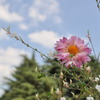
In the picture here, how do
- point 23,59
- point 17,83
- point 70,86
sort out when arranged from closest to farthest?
point 70,86, point 17,83, point 23,59

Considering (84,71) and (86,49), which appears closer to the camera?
(86,49)

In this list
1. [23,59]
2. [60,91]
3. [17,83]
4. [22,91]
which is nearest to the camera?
[60,91]

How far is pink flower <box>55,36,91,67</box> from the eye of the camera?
1940 mm

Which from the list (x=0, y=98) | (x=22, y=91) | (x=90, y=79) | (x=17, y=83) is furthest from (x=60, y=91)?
(x=0, y=98)

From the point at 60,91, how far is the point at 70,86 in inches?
12.9

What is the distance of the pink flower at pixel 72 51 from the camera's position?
194 cm

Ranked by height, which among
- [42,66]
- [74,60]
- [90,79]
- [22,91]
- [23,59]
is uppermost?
[23,59]

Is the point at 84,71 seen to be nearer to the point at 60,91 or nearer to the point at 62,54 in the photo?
the point at 60,91

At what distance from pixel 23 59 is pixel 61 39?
18130mm

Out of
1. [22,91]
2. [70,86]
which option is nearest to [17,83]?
[22,91]

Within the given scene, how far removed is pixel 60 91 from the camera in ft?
8.08

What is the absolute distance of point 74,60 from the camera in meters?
1.94

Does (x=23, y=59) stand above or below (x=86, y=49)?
above

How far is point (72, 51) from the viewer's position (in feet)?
6.54
